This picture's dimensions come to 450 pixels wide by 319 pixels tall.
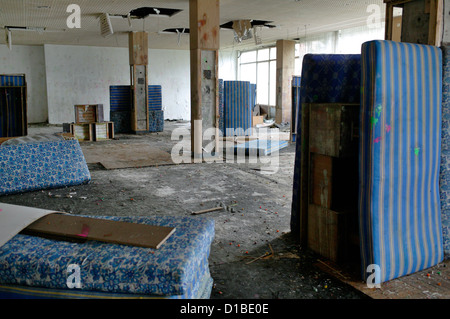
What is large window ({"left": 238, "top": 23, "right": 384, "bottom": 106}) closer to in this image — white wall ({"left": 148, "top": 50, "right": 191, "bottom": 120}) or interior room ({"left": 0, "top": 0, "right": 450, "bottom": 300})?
white wall ({"left": 148, "top": 50, "right": 191, "bottom": 120})

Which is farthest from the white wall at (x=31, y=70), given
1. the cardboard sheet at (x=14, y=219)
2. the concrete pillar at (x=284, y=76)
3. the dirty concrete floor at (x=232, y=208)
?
the cardboard sheet at (x=14, y=219)

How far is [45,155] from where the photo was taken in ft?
17.9

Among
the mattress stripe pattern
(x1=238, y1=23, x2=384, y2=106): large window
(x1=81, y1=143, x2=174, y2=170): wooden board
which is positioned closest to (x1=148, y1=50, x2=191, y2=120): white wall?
(x1=238, y1=23, x2=384, y2=106): large window

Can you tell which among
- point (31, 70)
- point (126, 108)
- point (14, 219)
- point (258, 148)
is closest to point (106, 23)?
point (126, 108)

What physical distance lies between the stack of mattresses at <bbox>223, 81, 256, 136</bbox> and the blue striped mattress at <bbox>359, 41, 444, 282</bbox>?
8589mm

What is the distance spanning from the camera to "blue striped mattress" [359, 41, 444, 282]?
102 inches

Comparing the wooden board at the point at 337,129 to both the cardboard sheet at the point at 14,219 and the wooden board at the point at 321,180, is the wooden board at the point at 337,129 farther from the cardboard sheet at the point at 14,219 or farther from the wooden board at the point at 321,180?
the cardboard sheet at the point at 14,219

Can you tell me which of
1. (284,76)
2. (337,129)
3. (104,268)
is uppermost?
(284,76)

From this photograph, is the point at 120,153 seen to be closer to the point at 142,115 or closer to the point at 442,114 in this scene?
the point at 142,115

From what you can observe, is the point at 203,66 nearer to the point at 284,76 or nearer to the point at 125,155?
the point at 125,155

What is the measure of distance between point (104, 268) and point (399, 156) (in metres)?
2.14

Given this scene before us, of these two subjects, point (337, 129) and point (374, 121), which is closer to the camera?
point (374, 121)

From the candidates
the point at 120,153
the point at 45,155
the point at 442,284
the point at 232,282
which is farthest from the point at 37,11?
the point at 442,284

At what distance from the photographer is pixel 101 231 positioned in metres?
2.49
